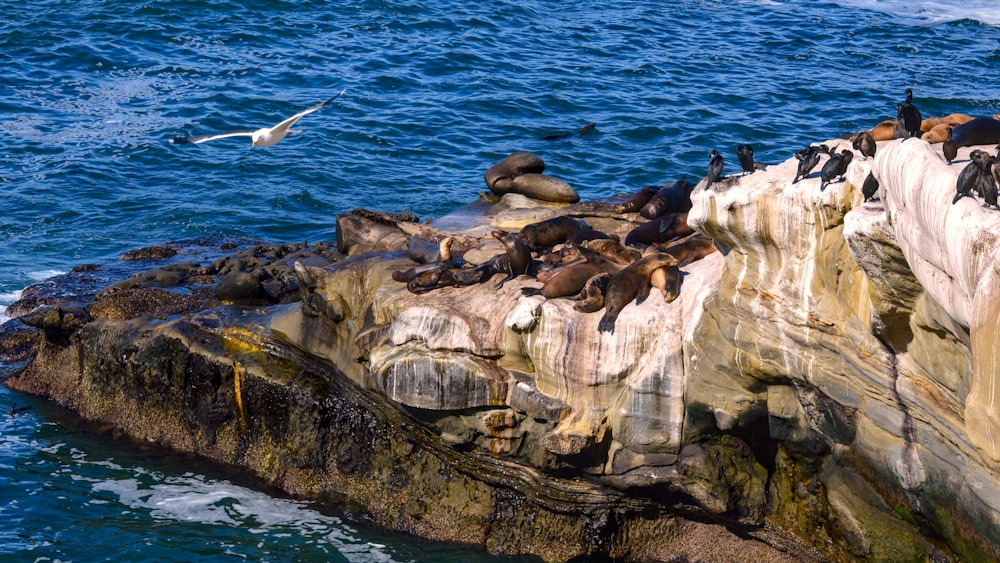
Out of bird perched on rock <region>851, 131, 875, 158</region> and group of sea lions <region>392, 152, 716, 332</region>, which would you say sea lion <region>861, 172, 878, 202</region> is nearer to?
bird perched on rock <region>851, 131, 875, 158</region>

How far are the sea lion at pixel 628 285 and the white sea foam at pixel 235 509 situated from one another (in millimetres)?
3736

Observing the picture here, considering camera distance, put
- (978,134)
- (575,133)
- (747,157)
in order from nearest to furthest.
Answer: (978,134), (747,157), (575,133)

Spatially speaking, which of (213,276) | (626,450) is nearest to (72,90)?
(213,276)

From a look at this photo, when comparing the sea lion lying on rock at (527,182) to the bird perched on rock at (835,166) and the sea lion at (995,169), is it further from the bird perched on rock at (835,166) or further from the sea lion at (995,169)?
the sea lion at (995,169)

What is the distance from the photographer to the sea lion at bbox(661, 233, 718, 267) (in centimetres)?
1315

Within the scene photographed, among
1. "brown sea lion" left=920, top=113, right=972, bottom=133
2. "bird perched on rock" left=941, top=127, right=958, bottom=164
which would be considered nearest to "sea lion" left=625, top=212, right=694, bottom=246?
"brown sea lion" left=920, top=113, right=972, bottom=133

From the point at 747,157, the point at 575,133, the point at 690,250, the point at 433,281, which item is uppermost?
the point at 747,157

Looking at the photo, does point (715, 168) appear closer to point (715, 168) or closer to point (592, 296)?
point (715, 168)

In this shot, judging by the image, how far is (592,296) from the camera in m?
12.5

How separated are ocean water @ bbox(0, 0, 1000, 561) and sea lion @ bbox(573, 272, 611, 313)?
10.5ft

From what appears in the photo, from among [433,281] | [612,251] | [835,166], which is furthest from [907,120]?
[433,281]

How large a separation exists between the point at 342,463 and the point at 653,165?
11.7 m

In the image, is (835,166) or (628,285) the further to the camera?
(628,285)

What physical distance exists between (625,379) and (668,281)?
1.19 meters
